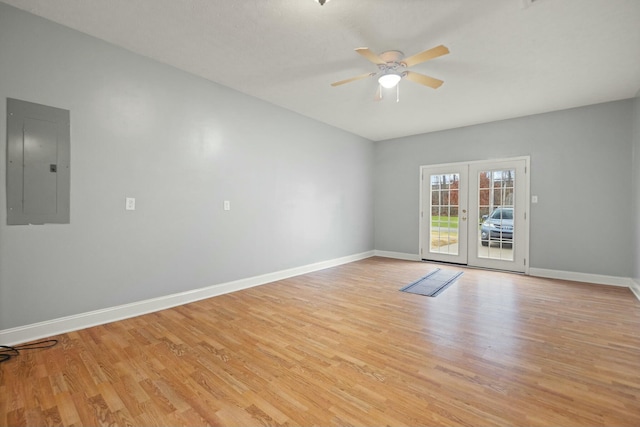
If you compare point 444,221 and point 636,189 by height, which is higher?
point 636,189

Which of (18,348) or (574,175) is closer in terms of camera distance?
(18,348)

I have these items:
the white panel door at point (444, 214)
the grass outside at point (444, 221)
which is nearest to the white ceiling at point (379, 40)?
the white panel door at point (444, 214)

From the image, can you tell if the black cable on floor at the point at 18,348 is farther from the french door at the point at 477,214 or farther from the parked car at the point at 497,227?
the parked car at the point at 497,227

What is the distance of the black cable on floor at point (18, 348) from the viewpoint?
2268 millimetres

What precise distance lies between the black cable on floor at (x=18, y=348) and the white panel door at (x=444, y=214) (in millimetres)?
6038

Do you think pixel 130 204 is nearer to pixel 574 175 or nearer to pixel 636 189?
pixel 574 175

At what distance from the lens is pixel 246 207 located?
429cm

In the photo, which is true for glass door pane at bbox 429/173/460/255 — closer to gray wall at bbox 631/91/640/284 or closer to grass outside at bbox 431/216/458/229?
grass outside at bbox 431/216/458/229

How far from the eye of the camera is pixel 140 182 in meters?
3.21

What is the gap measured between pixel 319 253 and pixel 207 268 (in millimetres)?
2299

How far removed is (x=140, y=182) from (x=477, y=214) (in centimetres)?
565

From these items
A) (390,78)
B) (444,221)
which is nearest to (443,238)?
(444,221)

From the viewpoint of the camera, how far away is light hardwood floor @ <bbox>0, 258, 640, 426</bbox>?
1667mm

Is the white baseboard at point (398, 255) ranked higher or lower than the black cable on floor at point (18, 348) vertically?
higher
